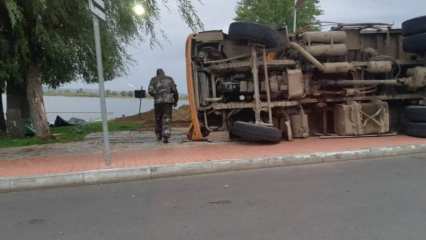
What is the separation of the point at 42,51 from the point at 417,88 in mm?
8708

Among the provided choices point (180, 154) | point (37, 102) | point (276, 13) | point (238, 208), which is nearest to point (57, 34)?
point (37, 102)

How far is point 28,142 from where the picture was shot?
522 inches

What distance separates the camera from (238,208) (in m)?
6.18

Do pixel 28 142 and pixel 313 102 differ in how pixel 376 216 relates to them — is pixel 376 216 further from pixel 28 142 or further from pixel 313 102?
pixel 28 142

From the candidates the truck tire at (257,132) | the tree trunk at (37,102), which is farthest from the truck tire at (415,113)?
the tree trunk at (37,102)

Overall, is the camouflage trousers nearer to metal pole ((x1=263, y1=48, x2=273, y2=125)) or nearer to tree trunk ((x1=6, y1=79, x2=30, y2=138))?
metal pole ((x1=263, y1=48, x2=273, y2=125))

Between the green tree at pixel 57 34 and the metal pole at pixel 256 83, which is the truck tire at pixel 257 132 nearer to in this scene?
the metal pole at pixel 256 83

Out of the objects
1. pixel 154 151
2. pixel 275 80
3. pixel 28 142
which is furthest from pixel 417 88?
pixel 28 142

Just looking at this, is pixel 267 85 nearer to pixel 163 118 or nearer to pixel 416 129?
pixel 163 118

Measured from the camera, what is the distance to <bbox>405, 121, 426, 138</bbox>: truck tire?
37.9ft

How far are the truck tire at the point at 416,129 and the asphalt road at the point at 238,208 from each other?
129 inches

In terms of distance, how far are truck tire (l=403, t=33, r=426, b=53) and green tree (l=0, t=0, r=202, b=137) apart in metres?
4.88

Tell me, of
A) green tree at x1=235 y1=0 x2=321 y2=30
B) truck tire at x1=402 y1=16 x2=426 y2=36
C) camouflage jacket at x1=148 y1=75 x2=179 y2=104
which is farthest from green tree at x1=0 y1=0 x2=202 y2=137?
green tree at x1=235 y1=0 x2=321 y2=30

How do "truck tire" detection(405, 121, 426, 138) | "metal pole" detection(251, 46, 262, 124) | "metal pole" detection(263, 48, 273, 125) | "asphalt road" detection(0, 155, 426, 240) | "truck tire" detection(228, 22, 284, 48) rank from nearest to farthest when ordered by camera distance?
1. "asphalt road" detection(0, 155, 426, 240)
2. "truck tire" detection(228, 22, 284, 48)
3. "metal pole" detection(251, 46, 262, 124)
4. "metal pole" detection(263, 48, 273, 125)
5. "truck tire" detection(405, 121, 426, 138)
